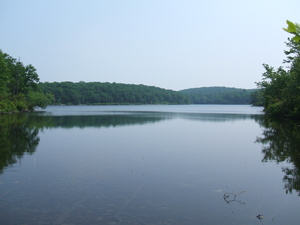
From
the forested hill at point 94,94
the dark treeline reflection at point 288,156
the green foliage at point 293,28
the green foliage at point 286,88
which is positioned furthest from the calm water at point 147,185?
the forested hill at point 94,94

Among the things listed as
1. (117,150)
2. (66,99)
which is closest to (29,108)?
(117,150)

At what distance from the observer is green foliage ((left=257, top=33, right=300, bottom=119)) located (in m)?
38.3

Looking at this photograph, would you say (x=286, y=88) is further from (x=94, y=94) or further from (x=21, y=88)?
(x=94, y=94)

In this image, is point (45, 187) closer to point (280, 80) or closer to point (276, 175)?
point (276, 175)

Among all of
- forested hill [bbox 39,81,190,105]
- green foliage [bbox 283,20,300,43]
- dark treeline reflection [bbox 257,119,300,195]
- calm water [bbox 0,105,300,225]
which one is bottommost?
calm water [bbox 0,105,300,225]

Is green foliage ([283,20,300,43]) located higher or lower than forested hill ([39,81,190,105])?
lower

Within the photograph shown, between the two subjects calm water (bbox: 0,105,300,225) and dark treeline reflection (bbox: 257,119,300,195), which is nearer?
calm water (bbox: 0,105,300,225)

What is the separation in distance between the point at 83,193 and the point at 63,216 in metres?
1.96

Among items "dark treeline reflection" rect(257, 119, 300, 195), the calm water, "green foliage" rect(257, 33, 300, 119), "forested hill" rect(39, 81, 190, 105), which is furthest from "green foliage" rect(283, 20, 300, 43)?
"forested hill" rect(39, 81, 190, 105)

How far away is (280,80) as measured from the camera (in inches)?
2092

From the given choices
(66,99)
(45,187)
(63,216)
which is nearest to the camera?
(63,216)

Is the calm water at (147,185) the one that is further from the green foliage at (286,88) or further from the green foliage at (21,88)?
the green foliage at (21,88)

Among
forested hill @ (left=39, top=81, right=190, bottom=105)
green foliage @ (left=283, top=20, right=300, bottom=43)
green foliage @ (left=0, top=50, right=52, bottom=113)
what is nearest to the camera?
green foliage @ (left=283, top=20, right=300, bottom=43)

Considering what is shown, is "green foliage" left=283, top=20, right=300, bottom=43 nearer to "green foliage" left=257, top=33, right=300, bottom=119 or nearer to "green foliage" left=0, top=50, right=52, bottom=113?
"green foliage" left=257, top=33, right=300, bottom=119
